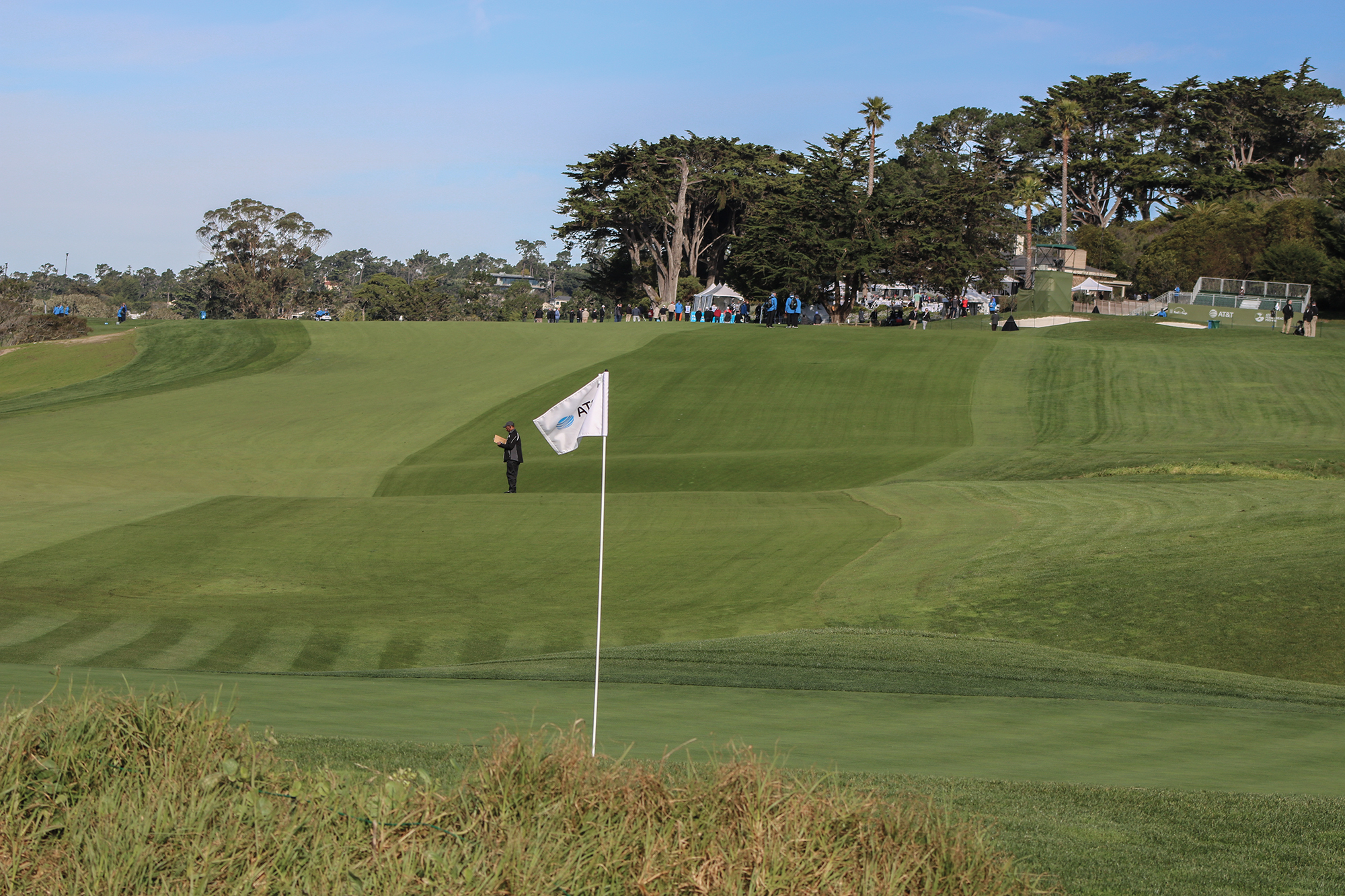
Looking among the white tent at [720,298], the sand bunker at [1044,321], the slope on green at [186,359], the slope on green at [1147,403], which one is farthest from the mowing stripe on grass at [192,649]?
Answer: the white tent at [720,298]

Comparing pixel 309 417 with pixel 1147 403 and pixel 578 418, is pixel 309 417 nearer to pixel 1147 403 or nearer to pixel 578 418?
pixel 1147 403

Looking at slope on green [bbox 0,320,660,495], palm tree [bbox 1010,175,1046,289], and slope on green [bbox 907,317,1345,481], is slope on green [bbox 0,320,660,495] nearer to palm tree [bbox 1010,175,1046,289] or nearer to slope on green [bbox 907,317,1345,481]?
slope on green [bbox 907,317,1345,481]

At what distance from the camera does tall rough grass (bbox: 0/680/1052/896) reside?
525 centimetres

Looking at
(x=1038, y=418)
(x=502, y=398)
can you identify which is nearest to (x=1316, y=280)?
(x=1038, y=418)

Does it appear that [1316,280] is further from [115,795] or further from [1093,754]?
[115,795]

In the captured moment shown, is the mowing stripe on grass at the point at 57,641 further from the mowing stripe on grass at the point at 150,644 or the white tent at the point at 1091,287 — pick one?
the white tent at the point at 1091,287

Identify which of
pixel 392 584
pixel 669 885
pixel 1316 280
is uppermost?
pixel 1316 280

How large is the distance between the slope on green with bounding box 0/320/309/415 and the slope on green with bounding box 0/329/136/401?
0.81m

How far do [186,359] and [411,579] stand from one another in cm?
4631

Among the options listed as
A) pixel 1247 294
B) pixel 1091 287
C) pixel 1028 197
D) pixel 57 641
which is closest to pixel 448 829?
pixel 57 641

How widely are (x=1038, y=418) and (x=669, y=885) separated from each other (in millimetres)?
41450

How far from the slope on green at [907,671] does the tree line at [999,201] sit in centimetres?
7080

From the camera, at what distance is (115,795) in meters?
5.77

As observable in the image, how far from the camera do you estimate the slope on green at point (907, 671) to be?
43.8 feet
